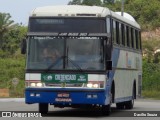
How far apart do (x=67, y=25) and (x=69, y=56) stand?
120cm

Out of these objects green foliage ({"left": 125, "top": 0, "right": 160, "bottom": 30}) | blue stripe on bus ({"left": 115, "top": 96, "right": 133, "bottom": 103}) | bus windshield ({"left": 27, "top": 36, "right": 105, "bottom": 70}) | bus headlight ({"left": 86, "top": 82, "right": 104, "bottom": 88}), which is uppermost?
green foliage ({"left": 125, "top": 0, "right": 160, "bottom": 30})

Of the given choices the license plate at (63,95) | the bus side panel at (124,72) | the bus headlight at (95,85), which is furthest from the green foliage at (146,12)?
the license plate at (63,95)

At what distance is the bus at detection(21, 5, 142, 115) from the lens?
2109 centimetres

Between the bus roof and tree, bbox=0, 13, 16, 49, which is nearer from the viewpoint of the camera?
the bus roof

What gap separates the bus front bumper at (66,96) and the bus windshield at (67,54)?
74cm

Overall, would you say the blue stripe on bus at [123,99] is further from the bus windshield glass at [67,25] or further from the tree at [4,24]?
the tree at [4,24]

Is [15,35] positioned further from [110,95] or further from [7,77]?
[110,95]

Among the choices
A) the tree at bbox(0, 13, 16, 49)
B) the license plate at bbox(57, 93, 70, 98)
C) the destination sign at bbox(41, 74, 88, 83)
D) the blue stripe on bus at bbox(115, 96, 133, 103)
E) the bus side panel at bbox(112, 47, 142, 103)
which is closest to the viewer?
the destination sign at bbox(41, 74, 88, 83)

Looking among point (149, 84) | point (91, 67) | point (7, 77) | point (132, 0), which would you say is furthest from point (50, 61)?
point (132, 0)

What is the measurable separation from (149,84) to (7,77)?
43.9 ft

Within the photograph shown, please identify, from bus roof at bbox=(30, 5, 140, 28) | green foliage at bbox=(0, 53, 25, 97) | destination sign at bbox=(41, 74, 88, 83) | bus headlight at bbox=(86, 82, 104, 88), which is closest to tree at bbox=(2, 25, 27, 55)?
green foliage at bbox=(0, 53, 25, 97)

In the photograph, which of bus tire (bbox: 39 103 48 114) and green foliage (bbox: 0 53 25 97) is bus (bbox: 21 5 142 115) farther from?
A: green foliage (bbox: 0 53 25 97)

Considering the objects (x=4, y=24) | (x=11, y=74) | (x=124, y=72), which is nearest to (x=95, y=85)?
(x=124, y=72)

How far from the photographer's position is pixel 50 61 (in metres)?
21.2
